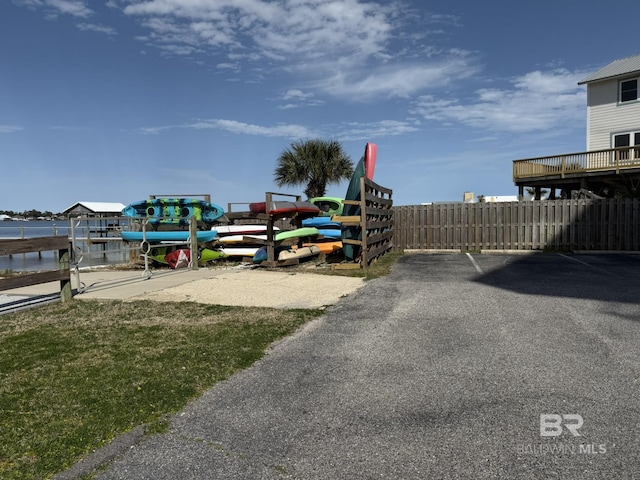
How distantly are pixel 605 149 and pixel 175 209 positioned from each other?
20.9m

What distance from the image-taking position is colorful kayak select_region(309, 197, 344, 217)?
18.5 metres

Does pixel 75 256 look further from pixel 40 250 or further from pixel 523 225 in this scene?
pixel 523 225

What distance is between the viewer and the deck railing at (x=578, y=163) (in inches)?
871

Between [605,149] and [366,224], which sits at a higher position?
[605,149]

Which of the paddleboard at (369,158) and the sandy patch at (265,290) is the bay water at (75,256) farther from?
the paddleboard at (369,158)

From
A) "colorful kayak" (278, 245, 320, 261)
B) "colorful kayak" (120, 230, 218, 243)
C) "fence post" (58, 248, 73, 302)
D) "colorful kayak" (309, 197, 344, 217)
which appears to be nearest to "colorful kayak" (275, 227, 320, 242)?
"colorful kayak" (278, 245, 320, 261)

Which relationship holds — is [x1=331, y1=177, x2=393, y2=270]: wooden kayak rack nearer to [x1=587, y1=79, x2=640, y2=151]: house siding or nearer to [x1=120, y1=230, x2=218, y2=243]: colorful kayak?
[x1=120, y1=230, x2=218, y2=243]: colorful kayak

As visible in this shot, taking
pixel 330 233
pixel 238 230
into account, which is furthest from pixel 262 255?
pixel 330 233

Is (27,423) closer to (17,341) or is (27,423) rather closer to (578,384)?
(17,341)

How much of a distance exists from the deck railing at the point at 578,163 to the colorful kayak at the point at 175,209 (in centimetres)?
1767

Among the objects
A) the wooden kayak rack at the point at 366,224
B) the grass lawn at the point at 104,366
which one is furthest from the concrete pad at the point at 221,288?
the wooden kayak rack at the point at 366,224

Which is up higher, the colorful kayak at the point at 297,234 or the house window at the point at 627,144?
the house window at the point at 627,144

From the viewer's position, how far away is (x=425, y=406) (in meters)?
3.46

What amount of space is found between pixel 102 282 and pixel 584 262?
13540 mm
